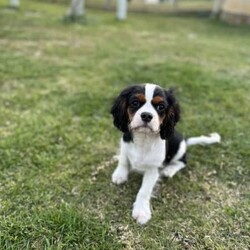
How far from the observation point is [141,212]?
8.64ft

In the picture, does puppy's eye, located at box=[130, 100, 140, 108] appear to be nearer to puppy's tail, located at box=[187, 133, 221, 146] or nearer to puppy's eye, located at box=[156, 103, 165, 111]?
puppy's eye, located at box=[156, 103, 165, 111]

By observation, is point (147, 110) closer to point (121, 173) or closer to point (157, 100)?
point (157, 100)

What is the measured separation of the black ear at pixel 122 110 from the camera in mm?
2482

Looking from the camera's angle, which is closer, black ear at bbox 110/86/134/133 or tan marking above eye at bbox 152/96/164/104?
tan marking above eye at bbox 152/96/164/104

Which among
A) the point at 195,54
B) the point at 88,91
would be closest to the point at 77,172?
the point at 88,91

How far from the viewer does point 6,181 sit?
2.92m

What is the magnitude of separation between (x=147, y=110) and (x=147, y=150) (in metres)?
0.43

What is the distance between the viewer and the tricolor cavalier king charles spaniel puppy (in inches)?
93.2

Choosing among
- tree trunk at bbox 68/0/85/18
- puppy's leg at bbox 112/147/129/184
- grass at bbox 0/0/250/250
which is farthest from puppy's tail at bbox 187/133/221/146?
tree trunk at bbox 68/0/85/18

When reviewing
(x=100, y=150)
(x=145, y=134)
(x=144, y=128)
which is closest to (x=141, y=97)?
(x=144, y=128)

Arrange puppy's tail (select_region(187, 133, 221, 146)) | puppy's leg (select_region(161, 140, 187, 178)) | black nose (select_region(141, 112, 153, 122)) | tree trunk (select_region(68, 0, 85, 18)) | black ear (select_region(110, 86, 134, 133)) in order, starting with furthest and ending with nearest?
tree trunk (select_region(68, 0, 85, 18))
puppy's tail (select_region(187, 133, 221, 146))
puppy's leg (select_region(161, 140, 187, 178))
black ear (select_region(110, 86, 134, 133))
black nose (select_region(141, 112, 153, 122))

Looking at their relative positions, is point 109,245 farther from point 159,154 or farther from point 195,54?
point 195,54

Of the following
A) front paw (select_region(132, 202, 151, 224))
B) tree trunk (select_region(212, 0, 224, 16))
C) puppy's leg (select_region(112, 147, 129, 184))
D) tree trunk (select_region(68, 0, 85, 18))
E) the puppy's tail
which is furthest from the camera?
tree trunk (select_region(212, 0, 224, 16))

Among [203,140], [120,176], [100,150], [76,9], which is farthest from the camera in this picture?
[76,9]
